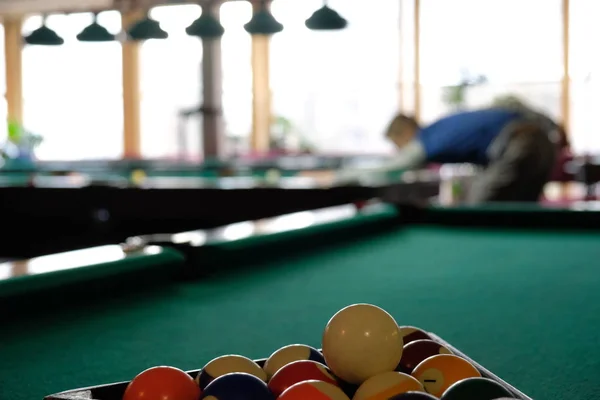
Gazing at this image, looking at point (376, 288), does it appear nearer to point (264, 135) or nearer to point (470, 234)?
point (470, 234)

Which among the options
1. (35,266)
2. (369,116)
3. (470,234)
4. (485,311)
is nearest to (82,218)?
(470,234)

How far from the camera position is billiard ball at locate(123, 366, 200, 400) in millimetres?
773

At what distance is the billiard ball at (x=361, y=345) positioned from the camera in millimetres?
808

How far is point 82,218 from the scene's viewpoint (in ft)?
15.8

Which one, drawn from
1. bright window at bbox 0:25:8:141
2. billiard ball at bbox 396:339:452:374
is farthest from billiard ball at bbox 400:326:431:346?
bright window at bbox 0:25:8:141

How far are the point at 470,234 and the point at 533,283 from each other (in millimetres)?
896

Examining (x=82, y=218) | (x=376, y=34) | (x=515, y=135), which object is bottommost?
(x=82, y=218)

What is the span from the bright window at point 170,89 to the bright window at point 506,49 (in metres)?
3.58

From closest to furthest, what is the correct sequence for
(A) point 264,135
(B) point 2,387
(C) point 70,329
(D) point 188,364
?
(B) point 2,387, (D) point 188,364, (C) point 70,329, (A) point 264,135

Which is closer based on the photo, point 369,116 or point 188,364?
point 188,364

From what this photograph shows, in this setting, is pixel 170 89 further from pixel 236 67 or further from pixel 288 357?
pixel 288 357

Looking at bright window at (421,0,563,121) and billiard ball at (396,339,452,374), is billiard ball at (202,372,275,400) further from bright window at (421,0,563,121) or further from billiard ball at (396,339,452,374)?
bright window at (421,0,563,121)

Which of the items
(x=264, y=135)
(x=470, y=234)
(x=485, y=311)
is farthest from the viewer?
(x=264, y=135)

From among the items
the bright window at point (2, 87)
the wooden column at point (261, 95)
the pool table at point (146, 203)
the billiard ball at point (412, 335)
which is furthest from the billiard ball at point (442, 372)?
the bright window at point (2, 87)
